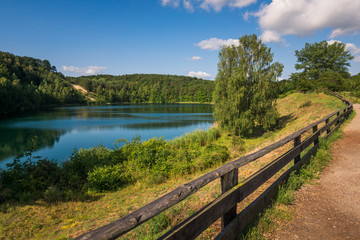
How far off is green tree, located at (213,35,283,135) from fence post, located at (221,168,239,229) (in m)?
17.5

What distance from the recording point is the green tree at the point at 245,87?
1978cm

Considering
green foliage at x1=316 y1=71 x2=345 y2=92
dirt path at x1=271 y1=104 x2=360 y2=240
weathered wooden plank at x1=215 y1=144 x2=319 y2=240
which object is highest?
green foliage at x1=316 y1=71 x2=345 y2=92

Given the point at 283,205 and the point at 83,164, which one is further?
the point at 83,164

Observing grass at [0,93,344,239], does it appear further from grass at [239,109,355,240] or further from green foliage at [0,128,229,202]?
grass at [239,109,355,240]

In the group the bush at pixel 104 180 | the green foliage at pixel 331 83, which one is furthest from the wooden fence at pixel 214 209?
the green foliage at pixel 331 83

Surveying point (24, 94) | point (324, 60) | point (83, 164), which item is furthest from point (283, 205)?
point (24, 94)

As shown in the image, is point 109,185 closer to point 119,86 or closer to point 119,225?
point 119,225

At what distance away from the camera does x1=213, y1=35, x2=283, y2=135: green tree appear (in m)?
19.8

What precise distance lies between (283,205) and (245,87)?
17529 millimetres

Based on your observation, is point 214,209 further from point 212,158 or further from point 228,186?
point 212,158

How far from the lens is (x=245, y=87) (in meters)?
20.0

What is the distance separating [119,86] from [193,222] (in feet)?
568

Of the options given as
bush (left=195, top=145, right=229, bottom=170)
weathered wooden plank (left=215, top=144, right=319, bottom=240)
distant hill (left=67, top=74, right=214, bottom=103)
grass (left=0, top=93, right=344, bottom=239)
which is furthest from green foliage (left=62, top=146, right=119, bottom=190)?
distant hill (left=67, top=74, right=214, bottom=103)

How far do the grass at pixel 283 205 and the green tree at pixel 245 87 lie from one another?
14.1 meters
